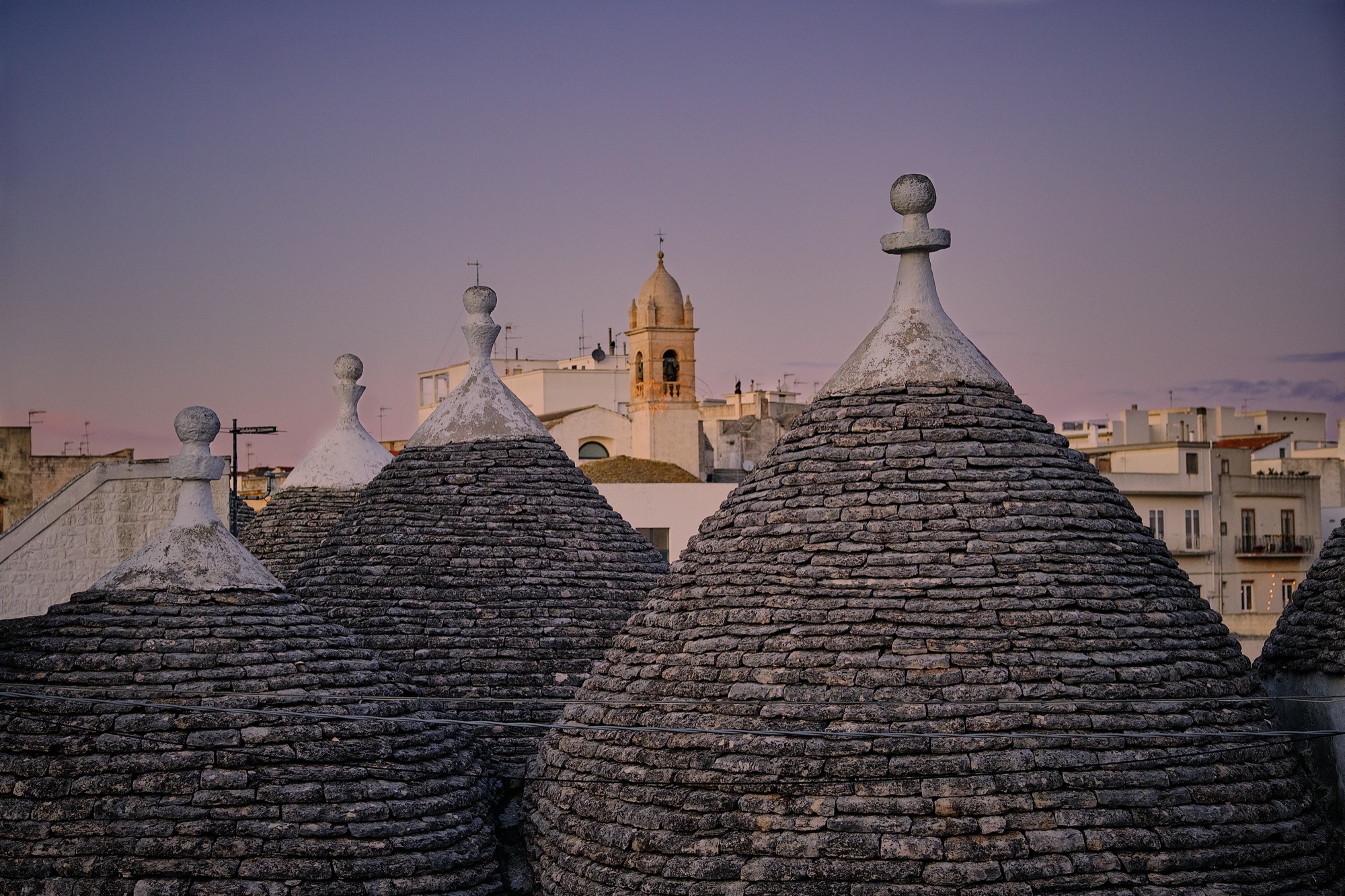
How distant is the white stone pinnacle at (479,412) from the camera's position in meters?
15.7

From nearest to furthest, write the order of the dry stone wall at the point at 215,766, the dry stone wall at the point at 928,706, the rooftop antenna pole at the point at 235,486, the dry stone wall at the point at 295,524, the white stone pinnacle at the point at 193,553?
1. the dry stone wall at the point at 928,706
2. the dry stone wall at the point at 215,766
3. the white stone pinnacle at the point at 193,553
4. the dry stone wall at the point at 295,524
5. the rooftop antenna pole at the point at 235,486

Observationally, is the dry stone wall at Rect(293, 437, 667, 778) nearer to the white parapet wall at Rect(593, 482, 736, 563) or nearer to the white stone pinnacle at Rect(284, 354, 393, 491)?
the white stone pinnacle at Rect(284, 354, 393, 491)

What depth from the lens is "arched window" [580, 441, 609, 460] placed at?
180 feet

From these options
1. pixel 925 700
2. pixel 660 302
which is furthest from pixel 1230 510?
pixel 925 700

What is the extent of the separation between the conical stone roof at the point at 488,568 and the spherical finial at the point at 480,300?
30.1 inches

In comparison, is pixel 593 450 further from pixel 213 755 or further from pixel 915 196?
pixel 213 755

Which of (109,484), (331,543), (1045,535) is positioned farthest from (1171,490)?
(1045,535)

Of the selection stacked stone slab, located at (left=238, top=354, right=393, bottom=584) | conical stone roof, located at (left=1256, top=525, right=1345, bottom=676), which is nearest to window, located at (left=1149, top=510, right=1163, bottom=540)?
stacked stone slab, located at (left=238, top=354, right=393, bottom=584)

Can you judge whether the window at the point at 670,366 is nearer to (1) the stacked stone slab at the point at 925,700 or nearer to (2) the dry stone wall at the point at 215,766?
(1) the stacked stone slab at the point at 925,700

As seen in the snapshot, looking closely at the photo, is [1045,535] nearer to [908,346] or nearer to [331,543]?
[908,346]

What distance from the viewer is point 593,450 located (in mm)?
54938

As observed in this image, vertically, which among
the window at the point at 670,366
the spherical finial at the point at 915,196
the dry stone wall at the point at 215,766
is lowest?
the dry stone wall at the point at 215,766

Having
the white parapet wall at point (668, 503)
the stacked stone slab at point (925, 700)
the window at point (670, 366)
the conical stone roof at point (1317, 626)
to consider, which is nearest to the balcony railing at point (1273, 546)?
the white parapet wall at point (668, 503)

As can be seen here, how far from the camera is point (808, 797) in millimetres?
9680
